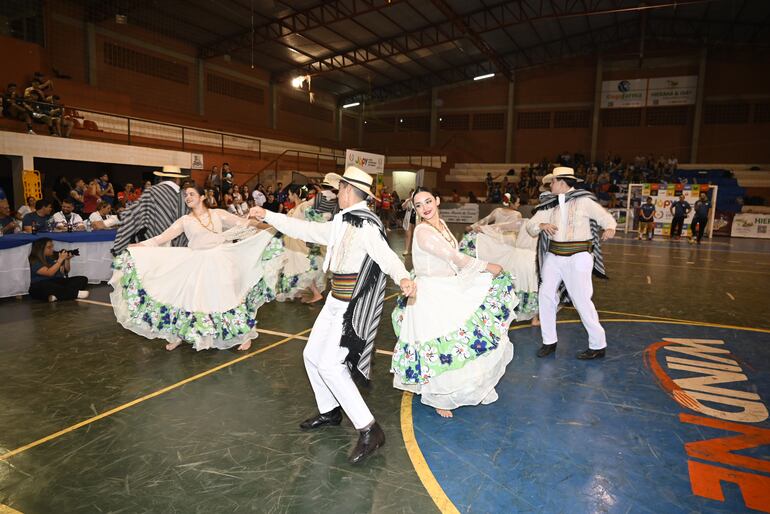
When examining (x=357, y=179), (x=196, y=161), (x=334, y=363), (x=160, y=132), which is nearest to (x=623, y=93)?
(x=196, y=161)

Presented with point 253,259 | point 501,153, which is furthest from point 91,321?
point 501,153

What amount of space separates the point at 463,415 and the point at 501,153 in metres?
29.4

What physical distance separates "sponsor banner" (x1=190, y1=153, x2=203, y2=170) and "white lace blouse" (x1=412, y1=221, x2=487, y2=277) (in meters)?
15.4

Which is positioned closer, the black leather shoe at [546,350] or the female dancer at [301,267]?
the black leather shoe at [546,350]

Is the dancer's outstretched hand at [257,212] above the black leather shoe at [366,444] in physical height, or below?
above

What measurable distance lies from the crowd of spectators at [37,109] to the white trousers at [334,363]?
1271 centimetres

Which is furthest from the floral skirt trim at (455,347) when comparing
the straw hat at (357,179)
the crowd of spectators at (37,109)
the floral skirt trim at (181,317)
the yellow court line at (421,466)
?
the crowd of spectators at (37,109)

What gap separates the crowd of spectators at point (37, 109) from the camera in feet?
39.7

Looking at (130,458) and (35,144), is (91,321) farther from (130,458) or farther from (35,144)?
(35,144)

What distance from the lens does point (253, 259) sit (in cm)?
536

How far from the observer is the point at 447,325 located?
11.9 ft

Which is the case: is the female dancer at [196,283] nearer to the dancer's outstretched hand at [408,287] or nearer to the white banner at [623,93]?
the dancer's outstretched hand at [408,287]

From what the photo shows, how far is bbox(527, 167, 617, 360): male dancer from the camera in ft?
16.0

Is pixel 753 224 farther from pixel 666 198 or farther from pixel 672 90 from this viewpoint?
pixel 672 90
